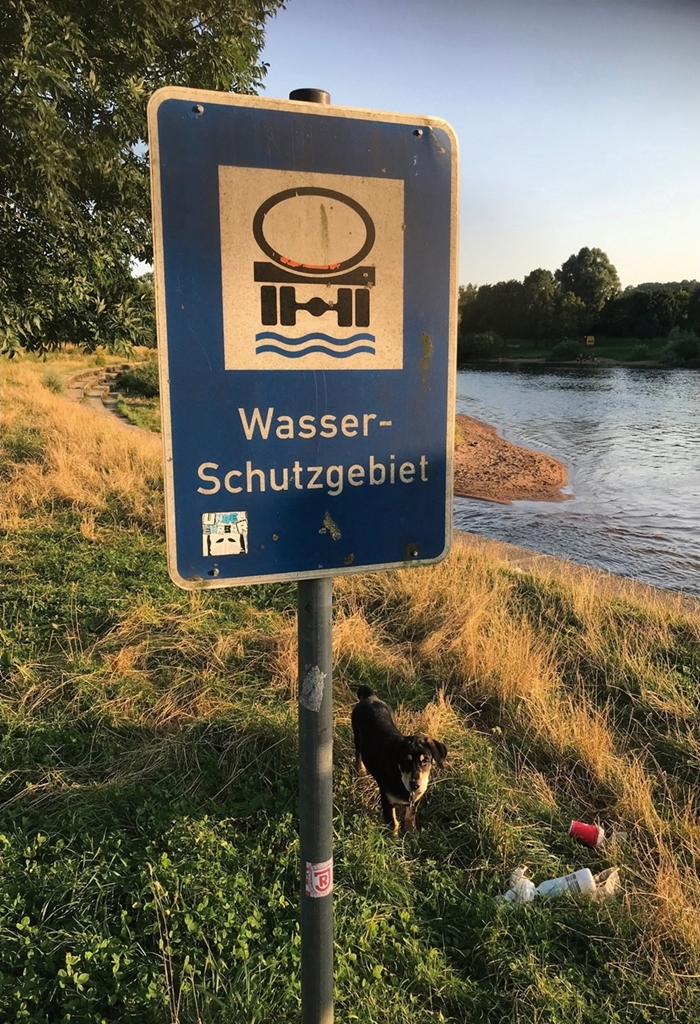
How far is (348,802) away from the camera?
2777 millimetres

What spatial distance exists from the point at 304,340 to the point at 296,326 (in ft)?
0.09

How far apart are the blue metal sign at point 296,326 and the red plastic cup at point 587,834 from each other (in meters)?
1.93

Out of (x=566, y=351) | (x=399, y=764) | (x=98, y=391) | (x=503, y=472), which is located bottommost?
(x=503, y=472)

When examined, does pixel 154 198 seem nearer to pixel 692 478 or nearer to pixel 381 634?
pixel 381 634

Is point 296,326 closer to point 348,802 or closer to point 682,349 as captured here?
point 348,802

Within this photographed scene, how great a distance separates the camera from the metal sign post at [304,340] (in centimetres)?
110

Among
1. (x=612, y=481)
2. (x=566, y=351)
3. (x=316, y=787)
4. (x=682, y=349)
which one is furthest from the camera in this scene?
(x=566, y=351)

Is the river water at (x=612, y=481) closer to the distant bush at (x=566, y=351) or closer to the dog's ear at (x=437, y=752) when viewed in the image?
the dog's ear at (x=437, y=752)

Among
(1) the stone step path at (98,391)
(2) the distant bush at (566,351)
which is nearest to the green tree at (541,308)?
(2) the distant bush at (566,351)

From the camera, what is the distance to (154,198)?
1066mm

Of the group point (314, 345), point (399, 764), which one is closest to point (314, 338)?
point (314, 345)

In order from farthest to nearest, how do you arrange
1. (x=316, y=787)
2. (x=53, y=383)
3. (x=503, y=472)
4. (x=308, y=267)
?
(x=53, y=383) → (x=503, y=472) → (x=316, y=787) → (x=308, y=267)

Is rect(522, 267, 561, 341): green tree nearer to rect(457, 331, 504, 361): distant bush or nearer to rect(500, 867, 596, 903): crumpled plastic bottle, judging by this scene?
rect(457, 331, 504, 361): distant bush

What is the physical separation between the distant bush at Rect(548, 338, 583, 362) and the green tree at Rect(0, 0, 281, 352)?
49.8 metres
